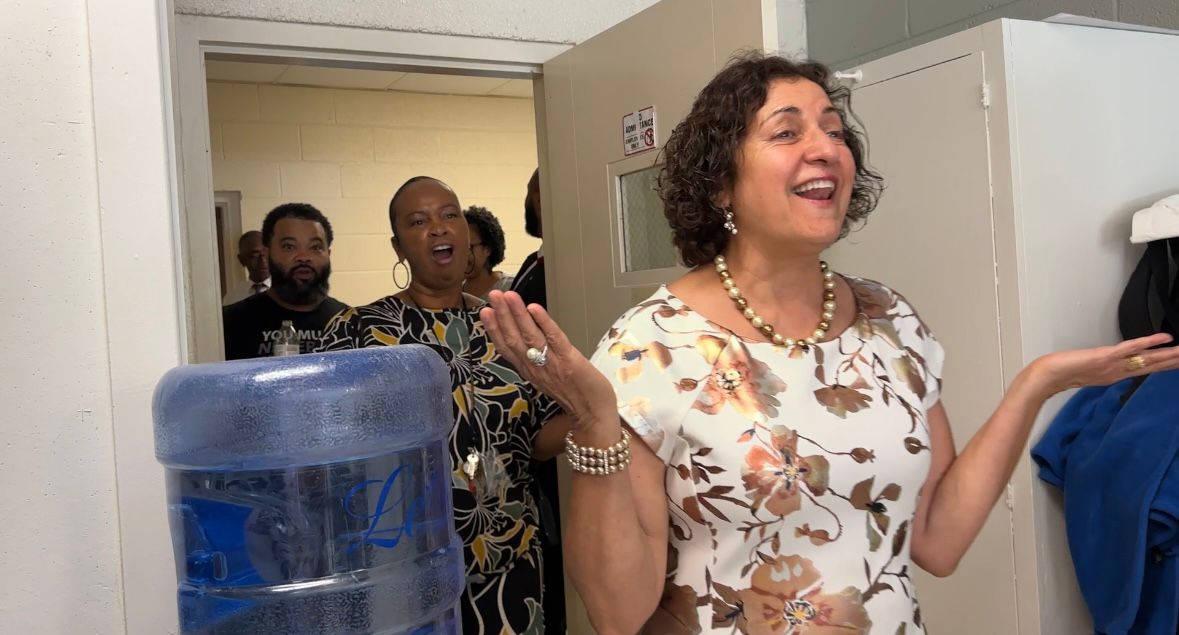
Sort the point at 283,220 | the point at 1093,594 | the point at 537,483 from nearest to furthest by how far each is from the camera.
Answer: the point at 1093,594, the point at 537,483, the point at 283,220

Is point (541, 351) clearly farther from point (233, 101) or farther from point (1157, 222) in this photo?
point (233, 101)

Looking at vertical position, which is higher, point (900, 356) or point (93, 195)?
point (93, 195)

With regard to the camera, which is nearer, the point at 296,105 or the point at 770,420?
the point at 770,420

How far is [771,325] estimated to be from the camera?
50.3 inches

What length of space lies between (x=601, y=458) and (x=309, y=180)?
451 cm

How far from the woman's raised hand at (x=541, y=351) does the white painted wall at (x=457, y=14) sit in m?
1.82

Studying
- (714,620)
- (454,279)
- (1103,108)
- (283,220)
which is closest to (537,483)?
(454,279)

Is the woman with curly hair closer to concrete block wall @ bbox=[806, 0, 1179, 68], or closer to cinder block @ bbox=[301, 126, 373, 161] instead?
concrete block wall @ bbox=[806, 0, 1179, 68]

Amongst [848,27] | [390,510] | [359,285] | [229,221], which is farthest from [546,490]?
[229,221]

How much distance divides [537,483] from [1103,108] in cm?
136

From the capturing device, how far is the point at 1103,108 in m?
1.95

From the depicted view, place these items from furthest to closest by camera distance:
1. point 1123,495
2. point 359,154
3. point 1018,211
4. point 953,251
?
point 359,154 → point 953,251 → point 1018,211 → point 1123,495

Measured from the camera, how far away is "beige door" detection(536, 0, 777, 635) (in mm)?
2123

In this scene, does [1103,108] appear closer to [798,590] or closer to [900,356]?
[900,356]
